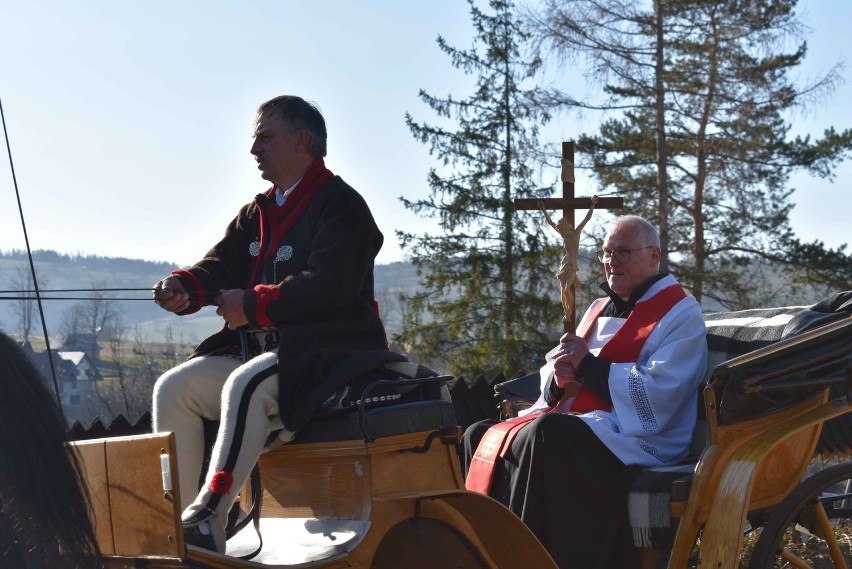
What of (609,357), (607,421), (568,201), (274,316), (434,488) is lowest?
(434,488)

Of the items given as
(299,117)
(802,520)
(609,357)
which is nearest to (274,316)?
(299,117)

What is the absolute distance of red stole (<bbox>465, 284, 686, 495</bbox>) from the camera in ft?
15.0

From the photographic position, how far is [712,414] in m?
4.00

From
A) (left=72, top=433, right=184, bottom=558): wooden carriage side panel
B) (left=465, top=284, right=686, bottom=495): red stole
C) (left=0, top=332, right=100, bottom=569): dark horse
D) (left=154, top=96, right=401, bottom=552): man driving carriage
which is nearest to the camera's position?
(left=0, top=332, right=100, bottom=569): dark horse

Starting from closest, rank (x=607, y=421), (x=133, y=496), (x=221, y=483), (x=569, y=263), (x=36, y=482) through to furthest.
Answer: (x=36, y=482) < (x=133, y=496) < (x=221, y=483) < (x=607, y=421) < (x=569, y=263)

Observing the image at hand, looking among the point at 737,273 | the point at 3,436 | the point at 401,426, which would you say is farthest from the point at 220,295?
the point at 737,273

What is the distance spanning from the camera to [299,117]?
3715 millimetres

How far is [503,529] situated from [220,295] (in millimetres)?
1240

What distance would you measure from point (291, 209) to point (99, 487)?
1.20 m

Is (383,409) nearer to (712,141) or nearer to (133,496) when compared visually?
(133,496)

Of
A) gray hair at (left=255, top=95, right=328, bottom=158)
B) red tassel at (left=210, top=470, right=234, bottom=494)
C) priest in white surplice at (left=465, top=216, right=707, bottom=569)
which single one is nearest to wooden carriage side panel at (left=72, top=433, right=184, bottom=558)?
red tassel at (left=210, top=470, right=234, bottom=494)

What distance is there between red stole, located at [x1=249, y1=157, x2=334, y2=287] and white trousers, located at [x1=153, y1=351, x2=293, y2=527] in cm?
38

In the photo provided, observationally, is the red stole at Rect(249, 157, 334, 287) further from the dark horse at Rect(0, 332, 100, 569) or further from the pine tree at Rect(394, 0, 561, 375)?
the pine tree at Rect(394, 0, 561, 375)

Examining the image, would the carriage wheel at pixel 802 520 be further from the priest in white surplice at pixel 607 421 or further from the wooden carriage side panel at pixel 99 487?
the wooden carriage side panel at pixel 99 487
